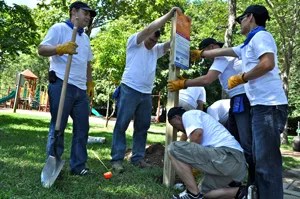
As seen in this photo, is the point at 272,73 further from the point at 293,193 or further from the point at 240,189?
the point at 293,193

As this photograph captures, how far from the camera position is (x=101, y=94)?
27422mm

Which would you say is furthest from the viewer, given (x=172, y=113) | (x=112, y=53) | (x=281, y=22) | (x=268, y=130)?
(x=112, y=53)

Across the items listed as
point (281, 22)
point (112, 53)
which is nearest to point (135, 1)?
point (112, 53)

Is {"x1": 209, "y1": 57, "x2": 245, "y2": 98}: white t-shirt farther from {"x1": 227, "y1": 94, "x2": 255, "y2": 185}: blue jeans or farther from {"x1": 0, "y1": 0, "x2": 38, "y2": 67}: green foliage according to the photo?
{"x1": 0, "y1": 0, "x2": 38, "y2": 67}: green foliage

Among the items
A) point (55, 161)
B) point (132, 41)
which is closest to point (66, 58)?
point (132, 41)

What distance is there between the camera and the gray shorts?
3.63 meters

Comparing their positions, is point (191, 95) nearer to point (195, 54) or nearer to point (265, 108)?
point (195, 54)

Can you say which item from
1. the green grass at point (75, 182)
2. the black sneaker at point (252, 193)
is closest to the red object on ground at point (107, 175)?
the green grass at point (75, 182)

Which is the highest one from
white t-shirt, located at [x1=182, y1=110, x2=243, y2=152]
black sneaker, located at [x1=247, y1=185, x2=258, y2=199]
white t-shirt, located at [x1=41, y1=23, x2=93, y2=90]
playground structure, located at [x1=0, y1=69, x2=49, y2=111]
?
playground structure, located at [x1=0, y1=69, x2=49, y2=111]

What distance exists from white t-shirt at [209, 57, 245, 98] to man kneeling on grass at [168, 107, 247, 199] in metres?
0.53

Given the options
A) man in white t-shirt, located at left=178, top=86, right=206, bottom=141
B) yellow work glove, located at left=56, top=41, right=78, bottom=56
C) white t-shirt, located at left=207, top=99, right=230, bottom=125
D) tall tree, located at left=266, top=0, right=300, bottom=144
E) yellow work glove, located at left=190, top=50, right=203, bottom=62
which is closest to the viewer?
yellow work glove, located at left=56, top=41, right=78, bottom=56

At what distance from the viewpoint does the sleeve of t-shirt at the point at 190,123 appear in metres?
3.70

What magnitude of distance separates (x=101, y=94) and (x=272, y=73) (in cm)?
2435

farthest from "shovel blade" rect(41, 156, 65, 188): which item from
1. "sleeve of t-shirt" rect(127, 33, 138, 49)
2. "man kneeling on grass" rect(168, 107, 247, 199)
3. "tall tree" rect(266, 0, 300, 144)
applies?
"tall tree" rect(266, 0, 300, 144)
